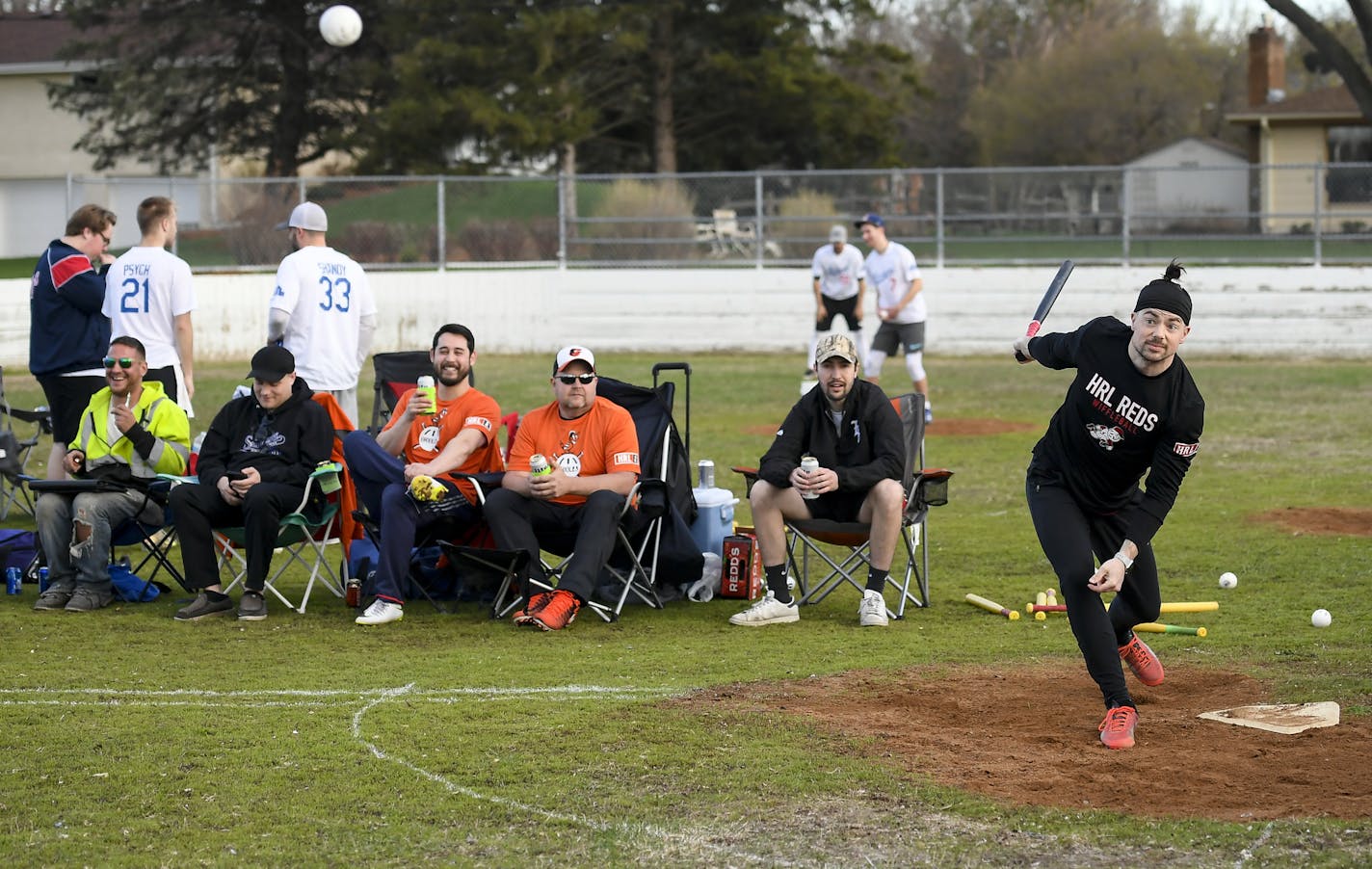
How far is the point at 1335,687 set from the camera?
6453 mm

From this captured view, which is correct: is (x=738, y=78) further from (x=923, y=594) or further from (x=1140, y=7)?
A: (x=1140, y=7)

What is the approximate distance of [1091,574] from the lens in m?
5.84

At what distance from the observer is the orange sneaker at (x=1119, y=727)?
5676mm

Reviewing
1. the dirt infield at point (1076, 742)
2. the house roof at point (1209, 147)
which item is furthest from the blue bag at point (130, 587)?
the house roof at point (1209, 147)

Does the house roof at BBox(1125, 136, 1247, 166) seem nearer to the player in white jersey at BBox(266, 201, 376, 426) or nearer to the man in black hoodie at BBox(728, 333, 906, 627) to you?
the player in white jersey at BBox(266, 201, 376, 426)

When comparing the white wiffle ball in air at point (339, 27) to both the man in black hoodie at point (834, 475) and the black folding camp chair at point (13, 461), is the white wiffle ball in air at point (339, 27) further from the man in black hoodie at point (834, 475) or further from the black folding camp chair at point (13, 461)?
the man in black hoodie at point (834, 475)

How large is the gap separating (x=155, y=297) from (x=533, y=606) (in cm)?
325

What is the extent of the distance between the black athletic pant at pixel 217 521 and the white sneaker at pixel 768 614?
2.30m

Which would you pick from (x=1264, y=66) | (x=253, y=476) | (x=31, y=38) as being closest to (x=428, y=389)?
(x=253, y=476)

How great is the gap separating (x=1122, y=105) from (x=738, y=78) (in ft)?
80.6

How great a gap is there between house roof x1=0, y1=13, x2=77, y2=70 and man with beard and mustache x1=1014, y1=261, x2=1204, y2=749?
4098 cm

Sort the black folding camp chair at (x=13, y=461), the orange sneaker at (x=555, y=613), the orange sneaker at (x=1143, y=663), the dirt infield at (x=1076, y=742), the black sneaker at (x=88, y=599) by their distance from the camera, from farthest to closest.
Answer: the black folding camp chair at (x=13, y=461)
the black sneaker at (x=88, y=599)
the orange sneaker at (x=555, y=613)
the orange sneaker at (x=1143, y=663)
the dirt infield at (x=1076, y=742)

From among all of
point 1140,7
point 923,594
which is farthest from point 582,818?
point 1140,7

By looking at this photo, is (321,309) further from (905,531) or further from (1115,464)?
(1115,464)
